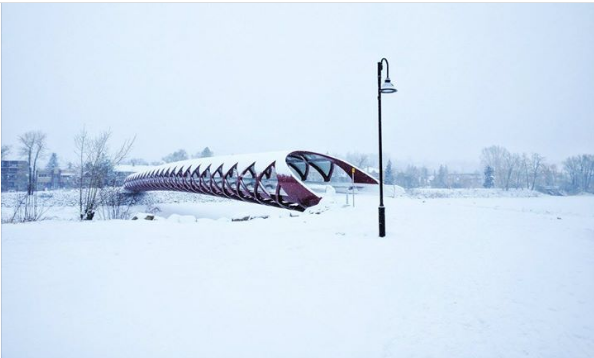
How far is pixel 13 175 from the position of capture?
236ft

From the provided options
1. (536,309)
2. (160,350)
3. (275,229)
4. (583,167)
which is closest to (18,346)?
(160,350)

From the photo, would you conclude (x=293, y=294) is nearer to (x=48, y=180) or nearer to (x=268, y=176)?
(x=268, y=176)

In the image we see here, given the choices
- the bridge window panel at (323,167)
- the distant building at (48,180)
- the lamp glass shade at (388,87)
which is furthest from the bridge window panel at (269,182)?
the distant building at (48,180)

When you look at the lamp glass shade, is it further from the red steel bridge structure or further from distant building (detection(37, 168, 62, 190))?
distant building (detection(37, 168, 62, 190))

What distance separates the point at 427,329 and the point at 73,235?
27.0ft

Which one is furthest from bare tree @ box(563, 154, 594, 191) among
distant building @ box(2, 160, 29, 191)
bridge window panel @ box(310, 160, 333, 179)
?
distant building @ box(2, 160, 29, 191)

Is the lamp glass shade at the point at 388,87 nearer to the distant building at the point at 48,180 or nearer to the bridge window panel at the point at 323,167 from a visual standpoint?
the bridge window panel at the point at 323,167

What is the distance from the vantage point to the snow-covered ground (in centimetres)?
344

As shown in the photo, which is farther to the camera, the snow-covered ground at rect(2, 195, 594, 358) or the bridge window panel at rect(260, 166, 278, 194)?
the bridge window panel at rect(260, 166, 278, 194)

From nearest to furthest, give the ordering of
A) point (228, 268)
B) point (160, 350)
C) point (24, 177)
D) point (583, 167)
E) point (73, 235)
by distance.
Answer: point (160, 350) → point (228, 268) → point (73, 235) → point (24, 177) → point (583, 167)

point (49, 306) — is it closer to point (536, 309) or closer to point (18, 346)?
point (18, 346)

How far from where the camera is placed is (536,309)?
4.29 m

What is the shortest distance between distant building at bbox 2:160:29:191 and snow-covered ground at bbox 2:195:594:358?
76.9m

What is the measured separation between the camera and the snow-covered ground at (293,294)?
135 inches
